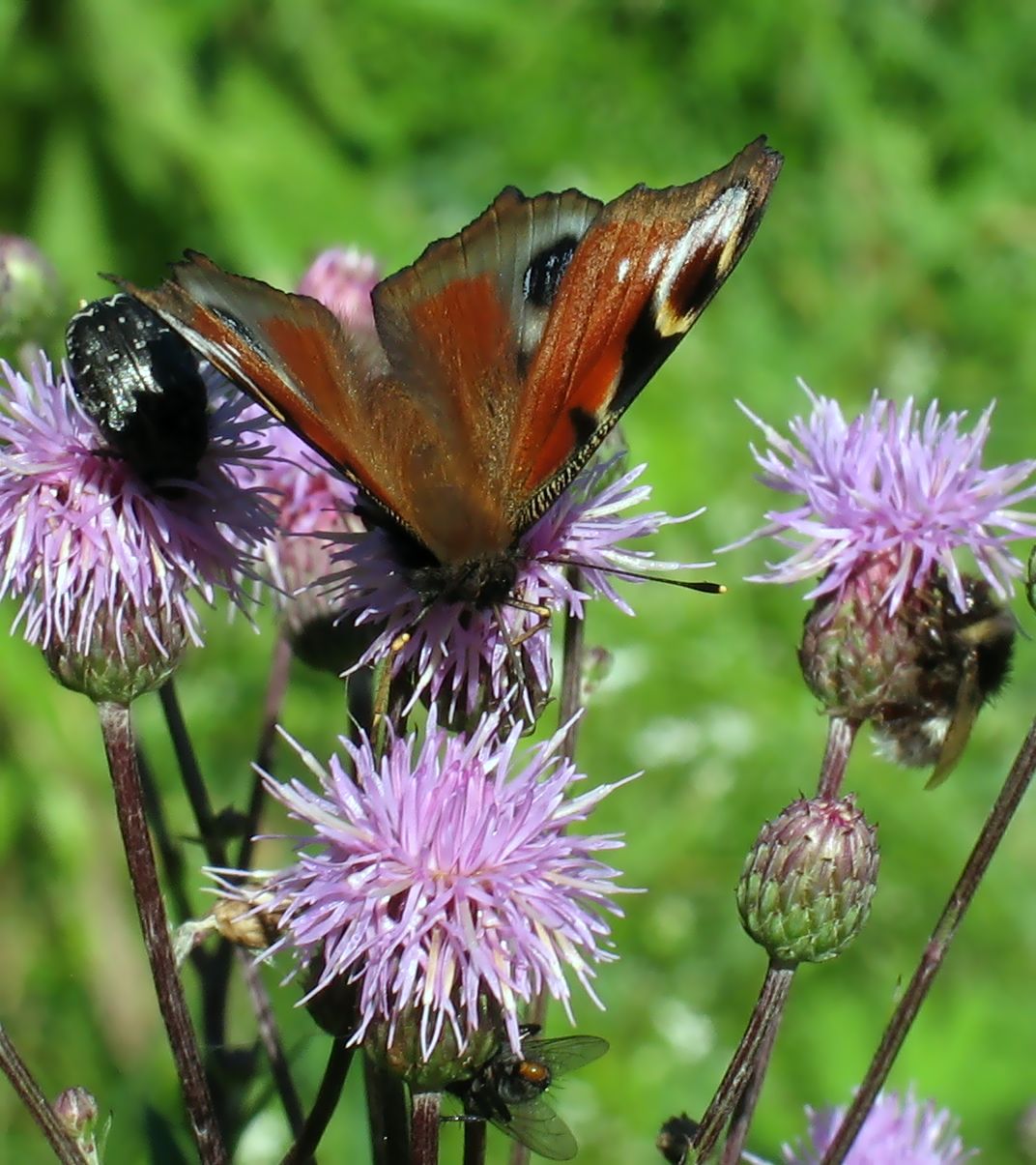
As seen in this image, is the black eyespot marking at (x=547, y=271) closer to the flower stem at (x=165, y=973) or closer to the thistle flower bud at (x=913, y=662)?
the thistle flower bud at (x=913, y=662)

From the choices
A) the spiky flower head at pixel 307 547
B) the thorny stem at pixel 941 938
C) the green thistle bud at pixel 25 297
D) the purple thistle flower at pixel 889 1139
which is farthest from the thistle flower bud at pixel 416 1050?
the green thistle bud at pixel 25 297

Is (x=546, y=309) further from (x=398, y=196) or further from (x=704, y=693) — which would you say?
(x=398, y=196)

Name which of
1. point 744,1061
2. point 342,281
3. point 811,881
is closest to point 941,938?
point 811,881

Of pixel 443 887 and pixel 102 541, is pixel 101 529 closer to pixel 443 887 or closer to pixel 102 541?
pixel 102 541

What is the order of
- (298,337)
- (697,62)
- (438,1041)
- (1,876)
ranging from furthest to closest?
(697,62), (1,876), (298,337), (438,1041)

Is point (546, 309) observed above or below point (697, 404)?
below

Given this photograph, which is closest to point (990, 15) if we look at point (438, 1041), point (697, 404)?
point (697, 404)
